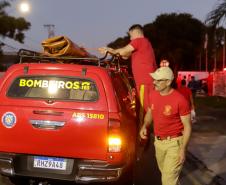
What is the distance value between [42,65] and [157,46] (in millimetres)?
74254

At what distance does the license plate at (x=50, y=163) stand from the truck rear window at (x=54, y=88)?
0.76 m

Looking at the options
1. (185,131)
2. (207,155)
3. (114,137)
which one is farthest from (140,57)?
(207,155)

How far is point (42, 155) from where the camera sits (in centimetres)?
703

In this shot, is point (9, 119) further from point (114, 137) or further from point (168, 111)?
point (168, 111)

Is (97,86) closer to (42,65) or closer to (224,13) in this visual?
(42,65)

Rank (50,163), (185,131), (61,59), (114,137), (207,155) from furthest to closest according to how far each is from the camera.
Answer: (207,155), (61,59), (50,163), (114,137), (185,131)

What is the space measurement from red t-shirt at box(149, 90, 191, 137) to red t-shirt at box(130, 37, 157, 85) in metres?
2.41

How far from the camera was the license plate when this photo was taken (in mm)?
6996

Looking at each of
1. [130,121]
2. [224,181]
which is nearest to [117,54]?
[130,121]

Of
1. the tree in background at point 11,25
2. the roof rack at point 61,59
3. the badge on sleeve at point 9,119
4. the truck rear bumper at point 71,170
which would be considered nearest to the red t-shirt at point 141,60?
the roof rack at point 61,59

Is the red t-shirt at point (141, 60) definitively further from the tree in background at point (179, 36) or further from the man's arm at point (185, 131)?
the tree in background at point (179, 36)

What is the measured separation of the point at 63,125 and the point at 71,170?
21.6 inches

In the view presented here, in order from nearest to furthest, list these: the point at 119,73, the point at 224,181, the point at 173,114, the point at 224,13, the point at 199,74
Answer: the point at 173,114
the point at 119,73
the point at 224,181
the point at 224,13
the point at 199,74

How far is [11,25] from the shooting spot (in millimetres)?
56156
